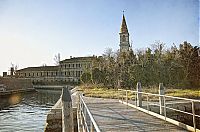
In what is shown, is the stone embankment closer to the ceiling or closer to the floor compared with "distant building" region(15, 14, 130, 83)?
closer to the floor

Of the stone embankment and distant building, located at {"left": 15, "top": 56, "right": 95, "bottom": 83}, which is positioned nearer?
the stone embankment

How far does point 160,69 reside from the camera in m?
30.8

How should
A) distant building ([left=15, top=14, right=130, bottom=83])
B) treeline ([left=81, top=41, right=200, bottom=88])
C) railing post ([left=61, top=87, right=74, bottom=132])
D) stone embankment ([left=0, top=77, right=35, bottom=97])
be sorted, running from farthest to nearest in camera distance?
1. distant building ([left=15, top=14, right=130, bottom=83])
2. stone embankment ([left=0, top=77, right=35, bottom=97])
3. treeline ([left=81, top=41, right=200, bottom=88])
4. railing post ([left=61, top=87, right=74, bottom=132])

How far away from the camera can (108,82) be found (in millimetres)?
36000

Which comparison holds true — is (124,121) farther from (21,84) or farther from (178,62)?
(21,84)

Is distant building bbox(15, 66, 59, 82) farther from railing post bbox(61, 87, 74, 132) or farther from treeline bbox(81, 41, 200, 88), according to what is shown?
railing post bbox(61, 87, 74, 132)

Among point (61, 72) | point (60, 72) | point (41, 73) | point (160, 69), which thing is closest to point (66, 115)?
point (160, 69)

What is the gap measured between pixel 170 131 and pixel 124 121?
1888mm

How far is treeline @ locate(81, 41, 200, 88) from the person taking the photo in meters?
29.8

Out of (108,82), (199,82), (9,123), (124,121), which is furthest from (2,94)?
(124,121)

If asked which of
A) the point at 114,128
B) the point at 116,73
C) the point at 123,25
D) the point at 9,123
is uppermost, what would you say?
the point at 123,25

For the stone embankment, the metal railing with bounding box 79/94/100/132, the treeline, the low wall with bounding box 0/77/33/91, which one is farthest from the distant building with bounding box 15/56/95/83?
the metal railing with bounding box 79/94/100/132

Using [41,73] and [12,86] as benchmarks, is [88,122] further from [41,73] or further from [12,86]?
[41,73]

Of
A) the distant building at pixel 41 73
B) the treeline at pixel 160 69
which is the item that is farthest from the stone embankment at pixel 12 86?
the treeline at pixel 160 69
